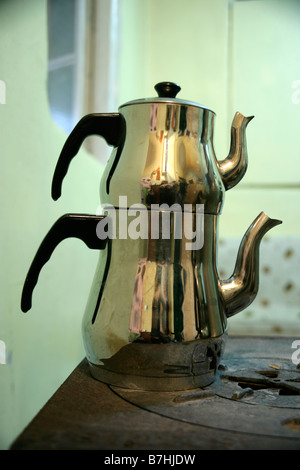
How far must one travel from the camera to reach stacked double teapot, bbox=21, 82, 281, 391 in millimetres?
438

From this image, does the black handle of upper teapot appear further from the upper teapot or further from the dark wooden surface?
the dark wooden surface

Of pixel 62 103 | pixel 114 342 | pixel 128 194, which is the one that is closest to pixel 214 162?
pixel 128 194

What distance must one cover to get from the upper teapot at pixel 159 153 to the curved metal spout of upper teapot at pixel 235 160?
1 cm

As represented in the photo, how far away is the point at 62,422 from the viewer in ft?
1.21

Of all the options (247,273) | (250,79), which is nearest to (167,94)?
(247,273)

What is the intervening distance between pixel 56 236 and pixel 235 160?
0.76 ft

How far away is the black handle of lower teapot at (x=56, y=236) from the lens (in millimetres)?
456

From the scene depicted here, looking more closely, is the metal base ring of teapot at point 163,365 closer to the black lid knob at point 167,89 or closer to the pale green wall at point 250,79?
the black lid knob at point 167,89

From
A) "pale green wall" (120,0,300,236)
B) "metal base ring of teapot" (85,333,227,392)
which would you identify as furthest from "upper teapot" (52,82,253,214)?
"pale green wall" (120,0,300,236)

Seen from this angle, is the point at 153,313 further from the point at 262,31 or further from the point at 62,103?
the point at 262,31

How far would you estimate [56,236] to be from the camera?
461mm

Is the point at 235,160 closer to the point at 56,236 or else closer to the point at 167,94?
the point at 167,94

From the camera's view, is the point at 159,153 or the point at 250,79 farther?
the point at 250,79

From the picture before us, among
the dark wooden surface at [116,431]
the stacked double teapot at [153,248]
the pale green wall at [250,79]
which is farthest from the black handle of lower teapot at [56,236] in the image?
the pale green wall at [250,79]
